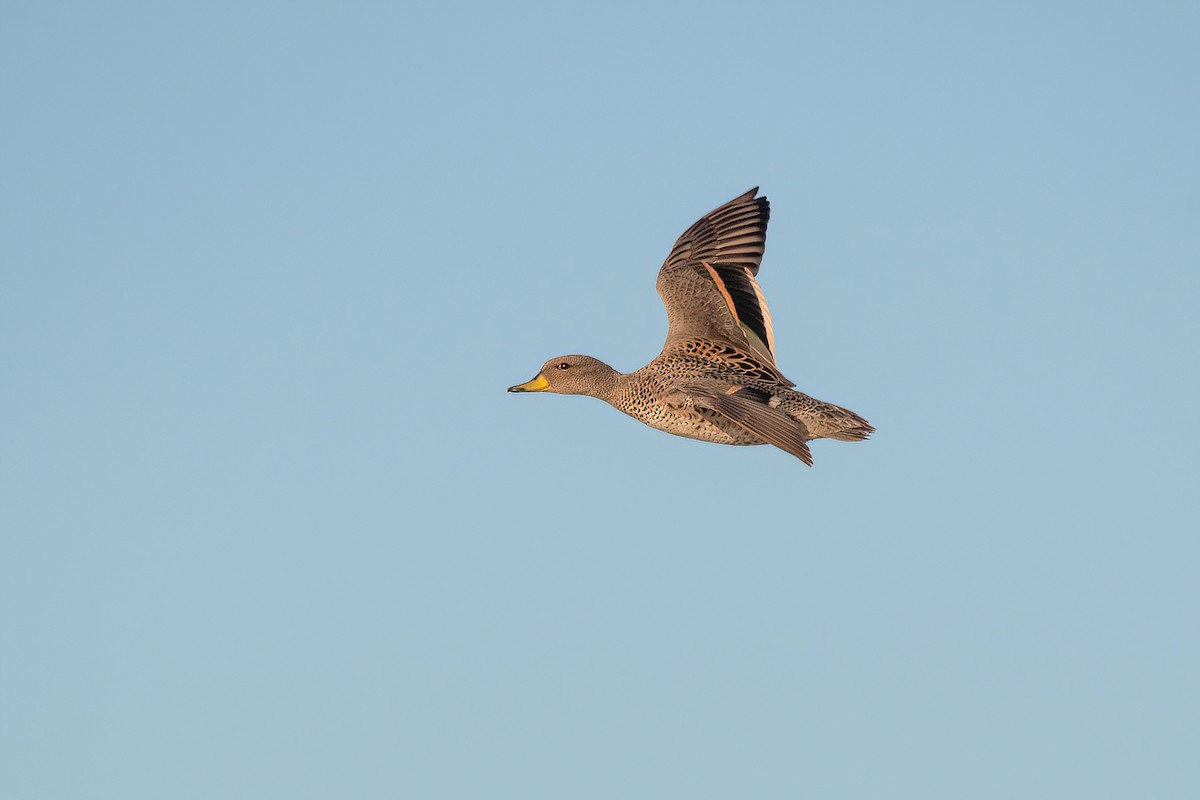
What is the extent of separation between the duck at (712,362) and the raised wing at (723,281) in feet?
0.04

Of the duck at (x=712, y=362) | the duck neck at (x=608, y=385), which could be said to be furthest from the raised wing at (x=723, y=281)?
the duck neck at (x=608, y=385)

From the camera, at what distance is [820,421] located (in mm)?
18031

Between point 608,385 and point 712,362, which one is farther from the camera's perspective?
point 608,385

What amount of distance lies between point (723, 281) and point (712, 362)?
4.26 ft

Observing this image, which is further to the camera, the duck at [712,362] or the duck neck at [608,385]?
the duck neck at [608,385]

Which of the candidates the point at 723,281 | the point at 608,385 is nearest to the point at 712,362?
the point at 723,281

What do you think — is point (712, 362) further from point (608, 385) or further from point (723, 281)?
point (608, 385)

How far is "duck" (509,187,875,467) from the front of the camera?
18062 mm

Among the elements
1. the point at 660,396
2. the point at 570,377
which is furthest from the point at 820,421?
the point at 570,377

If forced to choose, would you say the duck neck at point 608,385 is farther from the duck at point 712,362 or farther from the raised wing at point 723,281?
the raised wing at point 723,281

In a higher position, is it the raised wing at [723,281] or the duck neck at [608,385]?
the raised wing at [723,281]

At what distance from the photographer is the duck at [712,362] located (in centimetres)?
1806

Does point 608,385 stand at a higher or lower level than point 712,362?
lower

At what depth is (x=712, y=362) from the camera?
1939cm
